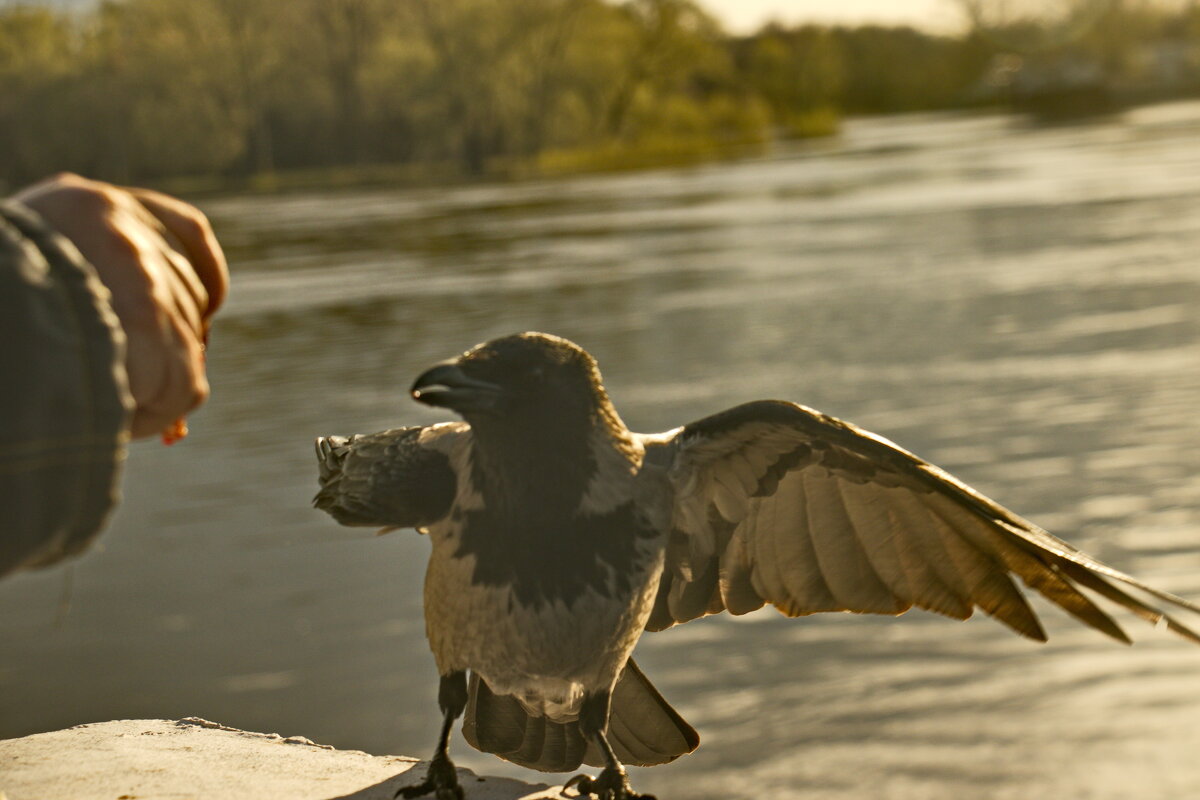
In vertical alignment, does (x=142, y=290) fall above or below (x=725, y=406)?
above

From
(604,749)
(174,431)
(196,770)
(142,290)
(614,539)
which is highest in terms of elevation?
(142,290)

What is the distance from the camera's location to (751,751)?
9.89 meters

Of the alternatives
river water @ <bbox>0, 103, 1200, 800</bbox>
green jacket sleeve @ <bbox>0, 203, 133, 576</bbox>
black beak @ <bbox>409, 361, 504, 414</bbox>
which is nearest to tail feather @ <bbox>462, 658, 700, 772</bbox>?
black beak @ <bbox>409, 361, 504, 414</bbox>

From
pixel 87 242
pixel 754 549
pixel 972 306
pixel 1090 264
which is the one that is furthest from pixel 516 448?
pixel 1090 264

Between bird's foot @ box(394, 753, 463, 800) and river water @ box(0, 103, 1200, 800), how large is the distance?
2.41 meters

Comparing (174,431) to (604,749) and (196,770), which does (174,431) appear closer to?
(604,749)

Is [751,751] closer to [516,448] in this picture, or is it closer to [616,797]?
[616,797]

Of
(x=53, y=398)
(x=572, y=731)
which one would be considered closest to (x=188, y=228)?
(x=53, y=398)

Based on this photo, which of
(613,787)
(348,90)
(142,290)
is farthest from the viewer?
(348,90)

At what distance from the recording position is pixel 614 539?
388 centimetres

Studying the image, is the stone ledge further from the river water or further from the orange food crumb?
the orange food crumb

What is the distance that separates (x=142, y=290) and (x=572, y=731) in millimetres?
2739

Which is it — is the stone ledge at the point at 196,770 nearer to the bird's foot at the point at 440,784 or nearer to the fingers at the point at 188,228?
the bird's foot at the point at 440,784

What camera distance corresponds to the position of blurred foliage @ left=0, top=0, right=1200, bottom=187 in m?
94.1
